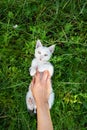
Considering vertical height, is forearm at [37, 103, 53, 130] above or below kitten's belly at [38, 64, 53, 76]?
below

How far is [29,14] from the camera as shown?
3516mm

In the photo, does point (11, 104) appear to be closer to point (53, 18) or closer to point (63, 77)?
point (63, 77)

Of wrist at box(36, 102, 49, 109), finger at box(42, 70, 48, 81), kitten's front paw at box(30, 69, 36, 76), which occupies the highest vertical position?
kitten's front paw at box(30, 69, 36, 76)

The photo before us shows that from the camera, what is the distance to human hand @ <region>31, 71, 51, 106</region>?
11.0ft

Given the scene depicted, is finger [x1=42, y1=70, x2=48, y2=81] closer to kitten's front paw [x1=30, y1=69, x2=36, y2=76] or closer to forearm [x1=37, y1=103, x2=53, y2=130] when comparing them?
kitten's front paw [x1=30, y1=69, x2=36, y2=76]

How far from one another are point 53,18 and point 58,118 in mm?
843

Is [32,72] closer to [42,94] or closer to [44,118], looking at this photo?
[42,94]

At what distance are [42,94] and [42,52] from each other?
1.27 ft

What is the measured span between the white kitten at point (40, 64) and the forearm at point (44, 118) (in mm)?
71

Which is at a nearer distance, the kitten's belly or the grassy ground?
the kitten's belly

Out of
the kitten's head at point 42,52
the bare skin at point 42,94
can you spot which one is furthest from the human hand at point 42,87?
the kitten's head at point 42,52

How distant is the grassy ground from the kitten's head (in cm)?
13

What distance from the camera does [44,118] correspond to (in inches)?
128

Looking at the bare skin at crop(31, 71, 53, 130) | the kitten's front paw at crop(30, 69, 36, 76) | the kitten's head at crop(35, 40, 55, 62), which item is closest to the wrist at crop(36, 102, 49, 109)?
Answer: the bare skin at crop(31, 71, 53, 130)
